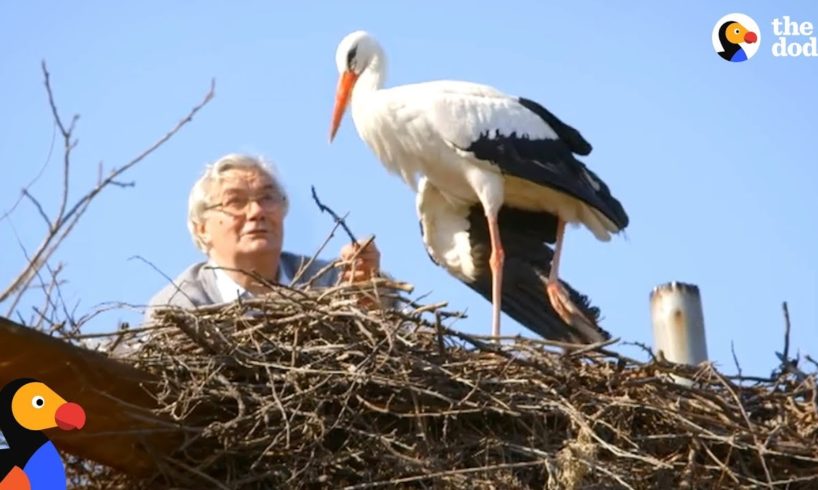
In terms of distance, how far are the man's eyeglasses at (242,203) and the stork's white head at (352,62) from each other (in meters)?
1.50

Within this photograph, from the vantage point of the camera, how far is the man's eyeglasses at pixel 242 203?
649 cm

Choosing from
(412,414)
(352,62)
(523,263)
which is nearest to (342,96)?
(352,62)

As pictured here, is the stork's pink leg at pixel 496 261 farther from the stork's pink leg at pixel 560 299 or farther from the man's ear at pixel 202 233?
the man's ear at pixel 202 233

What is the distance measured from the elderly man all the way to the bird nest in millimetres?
728

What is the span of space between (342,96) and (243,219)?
5.52 ft

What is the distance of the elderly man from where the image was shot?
626 cm

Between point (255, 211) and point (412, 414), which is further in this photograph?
point (255, 211)

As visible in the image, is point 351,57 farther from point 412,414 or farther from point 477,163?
point 412,414

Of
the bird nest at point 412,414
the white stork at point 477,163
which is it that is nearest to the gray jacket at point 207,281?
the bird nest at point 412,414

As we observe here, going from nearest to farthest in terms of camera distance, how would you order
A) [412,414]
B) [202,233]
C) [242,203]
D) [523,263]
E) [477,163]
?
1. [412,414]
2. [242,203]
3. [202,233]
4. [477,163]
5. [523,263]

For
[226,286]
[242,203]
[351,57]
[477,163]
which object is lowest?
[226,286]

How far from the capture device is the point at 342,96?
804 cm

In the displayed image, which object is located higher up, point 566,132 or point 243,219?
point 566,132

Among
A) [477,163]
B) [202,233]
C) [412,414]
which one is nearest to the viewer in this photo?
[412,414]
